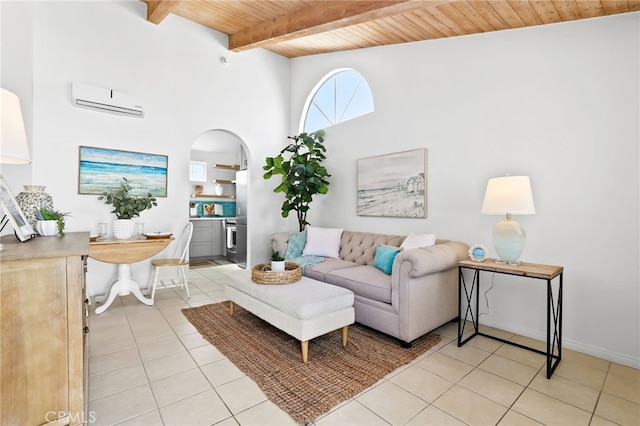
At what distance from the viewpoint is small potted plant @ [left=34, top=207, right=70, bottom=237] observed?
1.91 meters

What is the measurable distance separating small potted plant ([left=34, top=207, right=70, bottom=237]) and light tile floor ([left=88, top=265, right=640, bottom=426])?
953 mm

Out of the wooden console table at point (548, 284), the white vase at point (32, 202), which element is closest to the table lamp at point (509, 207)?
the wooden console table at point (548, 284)

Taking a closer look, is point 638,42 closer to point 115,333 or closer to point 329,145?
point 329,145

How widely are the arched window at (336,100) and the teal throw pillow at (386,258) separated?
6.46ft

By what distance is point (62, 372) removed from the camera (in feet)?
4.22

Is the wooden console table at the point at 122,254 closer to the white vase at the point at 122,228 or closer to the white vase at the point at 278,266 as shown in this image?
the white vase at the point at 122,228

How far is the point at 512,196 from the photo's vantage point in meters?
2.26

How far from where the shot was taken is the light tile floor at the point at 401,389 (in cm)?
161

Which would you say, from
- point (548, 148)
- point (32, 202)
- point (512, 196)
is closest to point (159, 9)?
point (32, 202)

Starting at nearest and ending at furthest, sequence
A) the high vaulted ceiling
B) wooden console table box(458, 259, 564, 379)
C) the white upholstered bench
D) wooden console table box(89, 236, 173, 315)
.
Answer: wooden console table box(458, 259, 564, 379) → the white upholstered bench → the high vaulted ceiling → wooden console table box(89, 236, 173, 315)

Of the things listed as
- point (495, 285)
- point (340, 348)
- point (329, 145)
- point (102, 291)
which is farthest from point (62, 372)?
point (329, 145)

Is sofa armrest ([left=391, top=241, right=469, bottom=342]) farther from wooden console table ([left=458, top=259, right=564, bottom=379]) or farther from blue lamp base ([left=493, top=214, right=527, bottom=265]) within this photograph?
blue lamp base ([left=493, top=214, right=527, bottom=265])

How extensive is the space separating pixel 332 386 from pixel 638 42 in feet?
10.4

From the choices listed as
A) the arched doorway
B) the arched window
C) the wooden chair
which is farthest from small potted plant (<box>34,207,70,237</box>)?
the arched window
